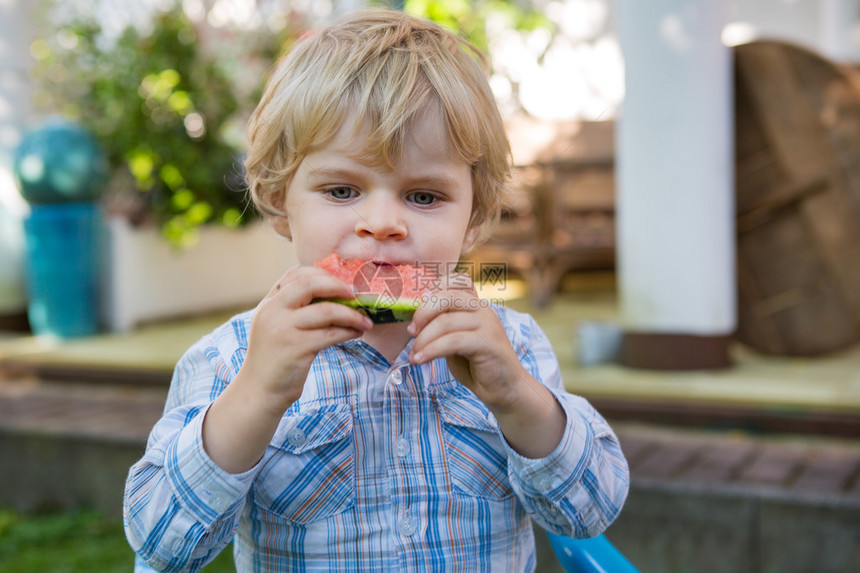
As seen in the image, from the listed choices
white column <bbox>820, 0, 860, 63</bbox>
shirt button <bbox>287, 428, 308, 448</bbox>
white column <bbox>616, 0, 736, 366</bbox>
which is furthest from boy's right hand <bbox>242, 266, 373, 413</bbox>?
white column <bbox>820, 0, 860, 63</bbox>

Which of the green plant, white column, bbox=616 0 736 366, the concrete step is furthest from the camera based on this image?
the green plant

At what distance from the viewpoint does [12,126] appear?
19.5 ft

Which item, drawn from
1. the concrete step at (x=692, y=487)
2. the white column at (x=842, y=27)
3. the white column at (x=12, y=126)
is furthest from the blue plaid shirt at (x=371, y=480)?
the white column at (x=842, y=27)

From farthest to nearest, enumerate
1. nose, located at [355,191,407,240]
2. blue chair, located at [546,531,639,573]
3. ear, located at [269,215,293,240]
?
1. ear, located at [269,215,293,240]
2. blue chair, located at [546,531,639,573]
3. nose, located at [355,191,407,240]

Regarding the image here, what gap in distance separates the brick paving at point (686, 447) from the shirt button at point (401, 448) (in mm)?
1483

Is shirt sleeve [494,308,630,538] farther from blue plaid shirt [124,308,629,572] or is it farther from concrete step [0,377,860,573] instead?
concrete step [0,377,860,573]

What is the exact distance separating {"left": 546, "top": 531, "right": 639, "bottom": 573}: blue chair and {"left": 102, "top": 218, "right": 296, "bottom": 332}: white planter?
4007 mm

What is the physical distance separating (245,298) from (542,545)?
478cm

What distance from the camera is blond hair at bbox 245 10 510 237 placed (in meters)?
1.28

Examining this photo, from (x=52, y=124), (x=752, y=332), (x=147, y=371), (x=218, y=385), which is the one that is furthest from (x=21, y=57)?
(x=218, y=385)

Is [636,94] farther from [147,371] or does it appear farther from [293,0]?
[293,0]

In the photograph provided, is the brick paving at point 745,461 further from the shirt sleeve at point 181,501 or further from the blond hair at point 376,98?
the shirt sleeve at point 181,501

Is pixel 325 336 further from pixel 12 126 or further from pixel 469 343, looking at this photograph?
pixel 12 126

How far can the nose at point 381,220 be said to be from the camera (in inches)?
48.4
